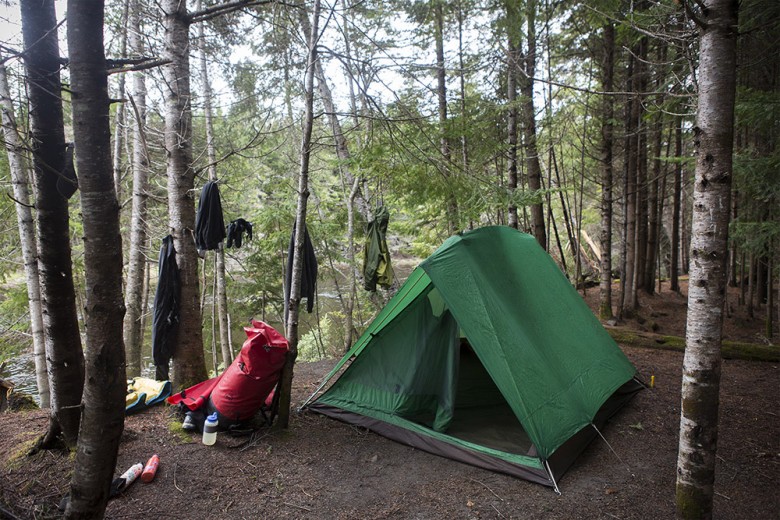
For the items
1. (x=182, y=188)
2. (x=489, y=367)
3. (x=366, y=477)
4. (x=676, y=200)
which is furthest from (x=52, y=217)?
Result: (x=676, y=200)

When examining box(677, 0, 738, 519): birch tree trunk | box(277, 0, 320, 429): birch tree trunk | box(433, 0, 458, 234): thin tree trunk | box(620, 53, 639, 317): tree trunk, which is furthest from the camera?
box(620, 53, 639, 317): tree trunk

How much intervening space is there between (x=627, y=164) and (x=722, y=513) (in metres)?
6.70

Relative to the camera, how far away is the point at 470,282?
4.04 metres

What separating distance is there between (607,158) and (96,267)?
8.07 meters

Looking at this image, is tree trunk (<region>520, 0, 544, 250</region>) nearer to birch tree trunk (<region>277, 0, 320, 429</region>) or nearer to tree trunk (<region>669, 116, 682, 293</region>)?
tree trunk (<region>669, 116, 682, 293</region>)

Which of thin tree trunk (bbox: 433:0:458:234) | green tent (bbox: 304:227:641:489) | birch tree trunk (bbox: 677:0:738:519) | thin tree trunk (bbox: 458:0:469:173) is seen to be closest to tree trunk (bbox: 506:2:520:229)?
thin tree trunk (bbox: 458:0:469:173)

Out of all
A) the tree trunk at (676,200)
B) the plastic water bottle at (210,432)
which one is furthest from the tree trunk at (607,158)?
the plastic water bottle at (210,432)

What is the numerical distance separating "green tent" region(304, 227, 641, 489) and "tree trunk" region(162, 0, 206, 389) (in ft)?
5.11

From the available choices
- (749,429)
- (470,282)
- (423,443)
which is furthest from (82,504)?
(749,429)

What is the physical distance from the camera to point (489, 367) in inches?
145

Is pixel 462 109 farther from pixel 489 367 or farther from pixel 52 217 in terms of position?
pixel 52 217

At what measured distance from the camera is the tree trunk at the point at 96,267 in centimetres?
193

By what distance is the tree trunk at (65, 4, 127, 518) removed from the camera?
1927 mm

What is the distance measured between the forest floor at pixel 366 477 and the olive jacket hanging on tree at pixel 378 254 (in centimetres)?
219
